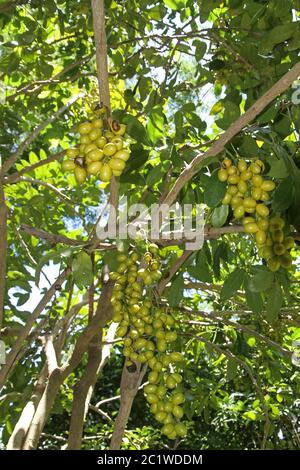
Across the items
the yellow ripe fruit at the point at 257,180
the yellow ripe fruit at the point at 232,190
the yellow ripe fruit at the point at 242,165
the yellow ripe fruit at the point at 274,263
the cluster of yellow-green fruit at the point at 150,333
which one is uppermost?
the yellow ripe fruit at the point at 242,165

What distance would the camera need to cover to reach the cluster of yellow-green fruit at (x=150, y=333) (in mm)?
1487

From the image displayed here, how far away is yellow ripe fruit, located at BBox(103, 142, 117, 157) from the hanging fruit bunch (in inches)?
13.4

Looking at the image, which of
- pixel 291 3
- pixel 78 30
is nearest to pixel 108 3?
pixel 78 30

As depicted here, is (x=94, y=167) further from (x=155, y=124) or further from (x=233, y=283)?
(x=233, y=283)

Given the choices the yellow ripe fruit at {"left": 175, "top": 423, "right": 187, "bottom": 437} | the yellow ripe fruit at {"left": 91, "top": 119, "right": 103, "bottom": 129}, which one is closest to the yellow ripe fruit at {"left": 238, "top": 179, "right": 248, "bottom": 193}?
the yellow ripe fruit at {"left": 91, "top": 119, "right": 103, "bottom": 129}

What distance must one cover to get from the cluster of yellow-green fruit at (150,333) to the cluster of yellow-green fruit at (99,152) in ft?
1.52

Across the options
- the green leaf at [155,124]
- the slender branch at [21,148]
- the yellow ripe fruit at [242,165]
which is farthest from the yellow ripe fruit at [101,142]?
the slender branch at [21,148]

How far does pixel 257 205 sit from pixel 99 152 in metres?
0.45

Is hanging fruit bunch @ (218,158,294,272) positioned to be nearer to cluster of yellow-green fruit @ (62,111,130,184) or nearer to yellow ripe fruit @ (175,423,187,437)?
cluster of yellow-green fruit @ (62,111,130,184)

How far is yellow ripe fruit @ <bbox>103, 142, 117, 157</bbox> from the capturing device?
123cm

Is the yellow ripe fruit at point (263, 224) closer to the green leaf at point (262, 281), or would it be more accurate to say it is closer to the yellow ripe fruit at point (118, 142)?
the green leaf at point (262, 281)
